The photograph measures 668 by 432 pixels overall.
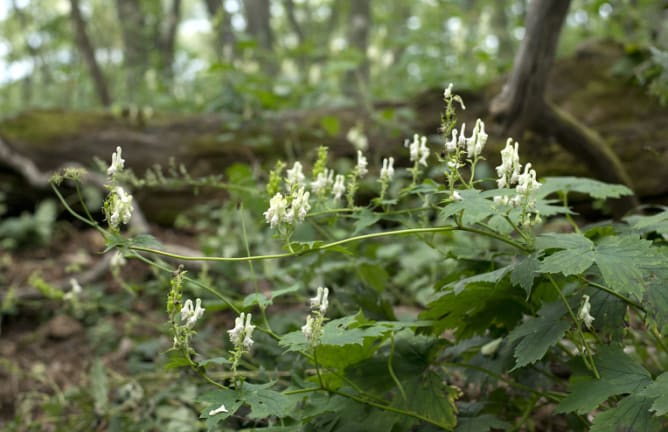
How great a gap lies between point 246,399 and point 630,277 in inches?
38.7

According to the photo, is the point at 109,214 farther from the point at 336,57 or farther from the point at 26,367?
the point at 336,57

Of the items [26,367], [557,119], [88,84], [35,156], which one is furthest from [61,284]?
[88,84]

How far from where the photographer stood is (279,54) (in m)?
6.73

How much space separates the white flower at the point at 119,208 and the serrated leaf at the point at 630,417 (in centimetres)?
132

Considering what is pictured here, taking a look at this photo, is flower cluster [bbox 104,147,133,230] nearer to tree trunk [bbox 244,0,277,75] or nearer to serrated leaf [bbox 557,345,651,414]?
serrated leaf [bbox 557,345,651,414]

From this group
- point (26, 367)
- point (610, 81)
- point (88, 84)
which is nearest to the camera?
point (26, 367)

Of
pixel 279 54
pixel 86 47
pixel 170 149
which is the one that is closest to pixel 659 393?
pixel 170 149

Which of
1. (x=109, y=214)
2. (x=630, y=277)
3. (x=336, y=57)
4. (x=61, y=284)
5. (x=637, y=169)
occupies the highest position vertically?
(x=336, y=57)

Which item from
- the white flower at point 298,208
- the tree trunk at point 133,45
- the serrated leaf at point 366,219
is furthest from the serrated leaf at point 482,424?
the tree trunk at point 133,45

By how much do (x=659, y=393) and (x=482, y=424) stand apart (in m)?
0.64

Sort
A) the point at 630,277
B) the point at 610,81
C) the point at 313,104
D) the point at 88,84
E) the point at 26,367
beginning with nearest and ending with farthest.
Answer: the point at 630,277 → the point at 26,367 → the point at 610,81 → the point at 313,104 → the point at 88,84

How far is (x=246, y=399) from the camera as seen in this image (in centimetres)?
147

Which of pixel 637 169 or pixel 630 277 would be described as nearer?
pixel 630 277

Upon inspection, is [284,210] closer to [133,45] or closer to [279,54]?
[279,54]
